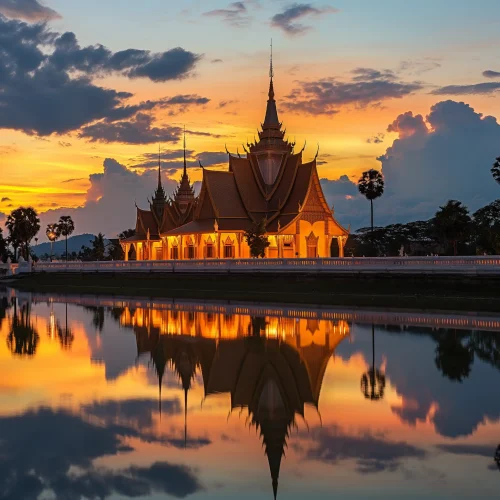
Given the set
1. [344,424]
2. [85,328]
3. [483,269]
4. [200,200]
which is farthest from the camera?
[200,200]

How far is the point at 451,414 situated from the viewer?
37.4 ft

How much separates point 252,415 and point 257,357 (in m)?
5.91

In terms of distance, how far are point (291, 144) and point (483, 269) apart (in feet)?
115

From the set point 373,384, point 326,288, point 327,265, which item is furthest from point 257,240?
point 373,384

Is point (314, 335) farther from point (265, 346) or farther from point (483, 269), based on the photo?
point (483, 269)

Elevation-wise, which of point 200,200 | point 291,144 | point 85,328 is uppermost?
point 291,144

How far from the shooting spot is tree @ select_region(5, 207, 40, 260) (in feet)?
324

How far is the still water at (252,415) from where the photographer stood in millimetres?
8359

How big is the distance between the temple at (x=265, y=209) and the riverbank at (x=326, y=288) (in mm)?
6803

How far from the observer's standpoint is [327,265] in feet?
141

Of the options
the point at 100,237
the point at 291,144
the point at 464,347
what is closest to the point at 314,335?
the point at 464,347

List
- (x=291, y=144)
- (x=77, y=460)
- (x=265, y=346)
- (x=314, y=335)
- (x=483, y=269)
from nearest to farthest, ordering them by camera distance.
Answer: (x=77, y=460), (x=265, y=346), (x=314, y=335), (x=483, y=269), (x=291, y=144)

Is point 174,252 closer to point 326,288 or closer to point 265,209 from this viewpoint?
point 265,209

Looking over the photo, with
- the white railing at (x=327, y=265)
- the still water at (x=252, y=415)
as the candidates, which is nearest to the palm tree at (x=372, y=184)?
the white railing at (x=327, y=265)
